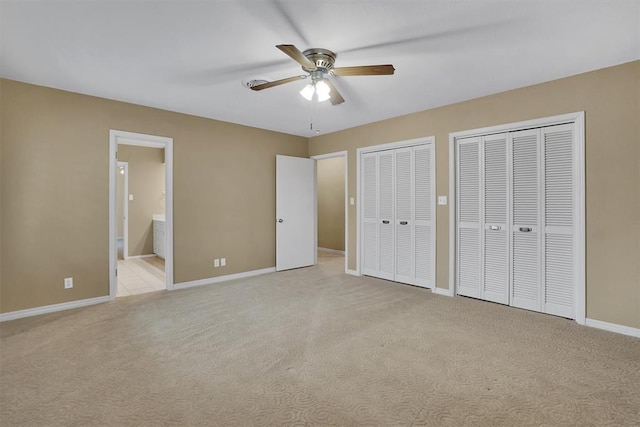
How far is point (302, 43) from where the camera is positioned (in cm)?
249

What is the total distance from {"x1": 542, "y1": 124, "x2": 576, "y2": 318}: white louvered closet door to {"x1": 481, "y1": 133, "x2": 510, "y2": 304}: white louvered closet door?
0.38 metres

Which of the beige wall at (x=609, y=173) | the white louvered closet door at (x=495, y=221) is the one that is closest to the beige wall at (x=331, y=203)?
the white louvered closet door at (x=495, y=221)

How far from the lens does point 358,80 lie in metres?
3.20

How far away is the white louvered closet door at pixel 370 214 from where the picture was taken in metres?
4.94

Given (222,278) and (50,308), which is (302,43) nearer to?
(222,278)

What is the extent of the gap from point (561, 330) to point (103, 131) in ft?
17.3

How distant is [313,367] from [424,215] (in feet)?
9.03

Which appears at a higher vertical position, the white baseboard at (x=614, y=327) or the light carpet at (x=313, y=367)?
the white baseboard at (x=614, y=327)

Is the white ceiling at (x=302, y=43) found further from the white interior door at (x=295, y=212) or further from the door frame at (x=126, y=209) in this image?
the door frame at (x=126, y=209)

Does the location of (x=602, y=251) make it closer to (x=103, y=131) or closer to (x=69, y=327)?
(x=69, y=327)

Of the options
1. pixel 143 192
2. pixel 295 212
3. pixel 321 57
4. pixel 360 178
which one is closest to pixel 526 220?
pixel 360 178

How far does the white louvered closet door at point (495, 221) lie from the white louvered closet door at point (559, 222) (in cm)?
38

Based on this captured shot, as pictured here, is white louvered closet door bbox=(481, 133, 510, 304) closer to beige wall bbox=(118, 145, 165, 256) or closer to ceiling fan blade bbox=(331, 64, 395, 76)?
ceiling fan blade bbox=(331, 64, 395, 76)

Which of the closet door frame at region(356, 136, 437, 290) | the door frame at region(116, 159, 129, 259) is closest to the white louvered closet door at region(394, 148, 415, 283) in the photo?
the closet door frame at region(356, 136, 437, 290)
